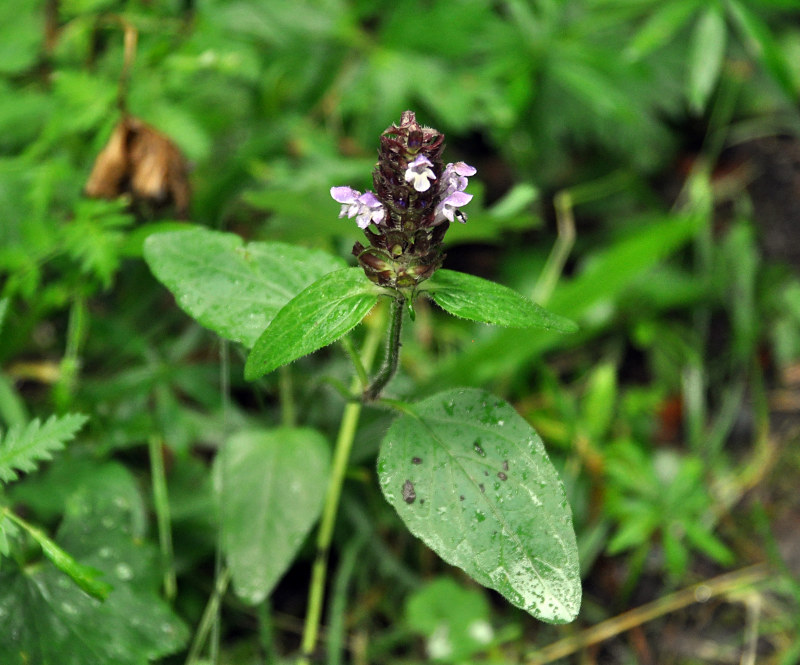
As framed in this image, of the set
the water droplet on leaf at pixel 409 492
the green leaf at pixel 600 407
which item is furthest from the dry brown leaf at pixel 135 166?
the green leaf at pixel 600 407

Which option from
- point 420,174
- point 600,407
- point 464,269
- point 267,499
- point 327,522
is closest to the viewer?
point 420,174

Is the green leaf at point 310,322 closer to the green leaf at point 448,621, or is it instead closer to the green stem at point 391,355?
the green stem at point 391,355

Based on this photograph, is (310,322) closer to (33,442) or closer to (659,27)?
(33,442)

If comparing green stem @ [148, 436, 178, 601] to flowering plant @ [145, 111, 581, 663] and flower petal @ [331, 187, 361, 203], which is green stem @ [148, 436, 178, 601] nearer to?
flowering plant @ [145, 111, 581, 663]

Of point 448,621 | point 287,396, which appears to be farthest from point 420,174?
point 448,621

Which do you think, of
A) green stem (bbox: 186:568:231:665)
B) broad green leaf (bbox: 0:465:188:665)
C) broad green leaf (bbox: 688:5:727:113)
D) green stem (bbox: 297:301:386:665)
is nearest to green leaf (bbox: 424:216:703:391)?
green stem (bbox: 297:301:386:665)

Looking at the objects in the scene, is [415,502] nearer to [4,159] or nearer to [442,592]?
[442,592]

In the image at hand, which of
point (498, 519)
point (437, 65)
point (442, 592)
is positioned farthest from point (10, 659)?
point (437, 65)
